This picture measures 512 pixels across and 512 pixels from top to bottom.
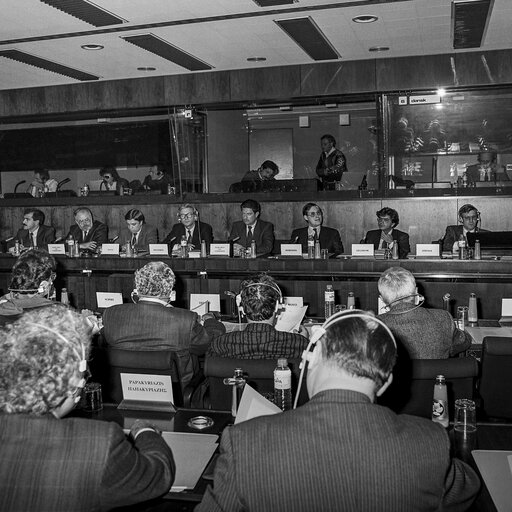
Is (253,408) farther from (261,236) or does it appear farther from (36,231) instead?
(36,231)

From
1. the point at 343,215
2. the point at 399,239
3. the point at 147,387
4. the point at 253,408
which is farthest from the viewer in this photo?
the point at 343,215

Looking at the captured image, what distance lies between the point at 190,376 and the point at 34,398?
75.0 inches

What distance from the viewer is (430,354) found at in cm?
288

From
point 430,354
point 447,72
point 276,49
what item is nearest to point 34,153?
point 276,49

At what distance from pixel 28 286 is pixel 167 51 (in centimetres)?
371

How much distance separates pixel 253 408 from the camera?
1.96m

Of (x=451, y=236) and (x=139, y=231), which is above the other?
(x=139, y=231)

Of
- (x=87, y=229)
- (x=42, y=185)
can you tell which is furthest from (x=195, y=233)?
(x=42, y=185)

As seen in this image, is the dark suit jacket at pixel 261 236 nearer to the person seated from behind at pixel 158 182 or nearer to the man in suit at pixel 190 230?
the man in suit at pixel 190 230

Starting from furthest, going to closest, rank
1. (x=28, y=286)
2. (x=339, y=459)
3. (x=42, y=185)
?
(x=42, y=185)
(x=28, y=286)
(x=339, y=459)

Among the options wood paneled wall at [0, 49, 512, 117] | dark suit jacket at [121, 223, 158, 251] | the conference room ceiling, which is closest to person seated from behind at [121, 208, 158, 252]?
dark suit jacket at [121, 223, 158, 251]

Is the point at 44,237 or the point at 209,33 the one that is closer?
the point at 209,33

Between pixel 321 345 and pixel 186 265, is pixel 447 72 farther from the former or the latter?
pixel 321 345

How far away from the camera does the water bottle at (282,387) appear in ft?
7.41
